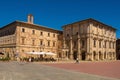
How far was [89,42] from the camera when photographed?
50531 millimetres

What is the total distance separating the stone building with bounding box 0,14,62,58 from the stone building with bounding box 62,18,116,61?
4.70m

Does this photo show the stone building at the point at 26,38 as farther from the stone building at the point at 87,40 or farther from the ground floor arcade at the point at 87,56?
the stone building at the point at 87,40

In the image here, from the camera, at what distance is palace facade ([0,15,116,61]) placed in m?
48.4

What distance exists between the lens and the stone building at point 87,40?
5084 centimetres

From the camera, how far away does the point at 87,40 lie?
50594 millimetres

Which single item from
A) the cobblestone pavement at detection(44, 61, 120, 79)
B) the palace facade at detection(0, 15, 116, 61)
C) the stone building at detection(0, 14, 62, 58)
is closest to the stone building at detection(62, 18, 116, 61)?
the palace facade at detection(0, 15, 116, 61)

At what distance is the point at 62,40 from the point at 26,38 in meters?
15.4

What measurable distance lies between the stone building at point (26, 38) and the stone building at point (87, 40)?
4703mm

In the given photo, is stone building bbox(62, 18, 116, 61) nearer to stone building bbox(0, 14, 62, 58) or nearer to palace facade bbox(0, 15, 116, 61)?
palace facade bbox(0, 15, 116, 61)

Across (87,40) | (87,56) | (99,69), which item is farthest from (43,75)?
(87,40)

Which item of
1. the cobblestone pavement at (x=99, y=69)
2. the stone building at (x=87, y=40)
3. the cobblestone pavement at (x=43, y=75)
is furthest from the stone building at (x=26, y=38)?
the cobblestone pavement at (x=43, y=75)

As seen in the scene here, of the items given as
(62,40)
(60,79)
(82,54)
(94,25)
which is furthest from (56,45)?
(60,79)

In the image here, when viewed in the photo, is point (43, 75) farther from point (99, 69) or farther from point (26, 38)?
point (26, 38)

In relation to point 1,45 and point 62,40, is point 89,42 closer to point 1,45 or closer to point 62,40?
point 62,40
